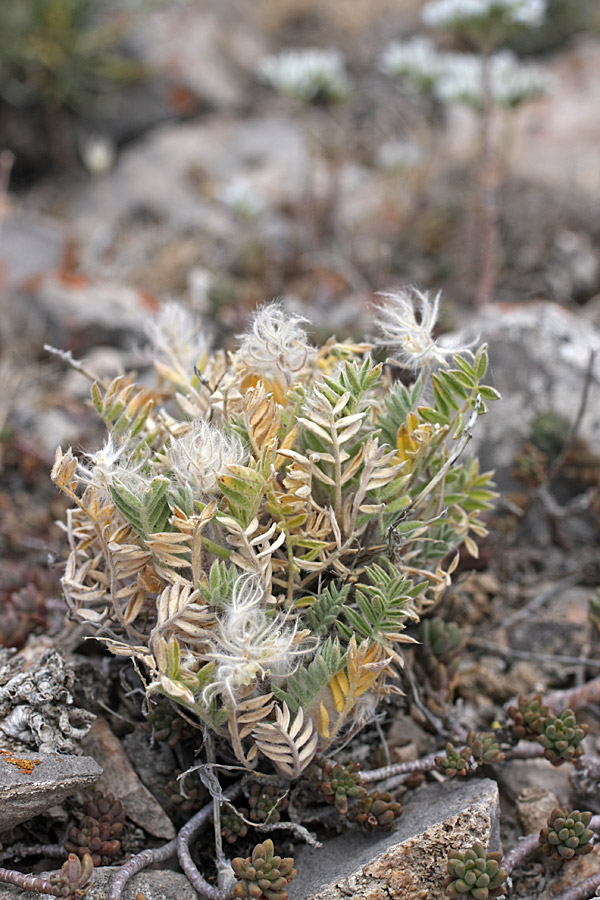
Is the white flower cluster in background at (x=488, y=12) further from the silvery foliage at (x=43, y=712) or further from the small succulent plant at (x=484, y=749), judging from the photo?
the silvery foliage at (x=43, y=712)

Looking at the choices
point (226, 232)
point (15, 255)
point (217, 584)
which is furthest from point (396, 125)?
point (217, 584)

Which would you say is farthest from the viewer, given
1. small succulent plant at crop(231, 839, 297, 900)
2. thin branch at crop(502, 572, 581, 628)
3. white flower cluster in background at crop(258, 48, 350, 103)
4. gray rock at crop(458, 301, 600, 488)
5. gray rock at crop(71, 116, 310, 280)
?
gray rock at crop(71, 116, 310, 280)

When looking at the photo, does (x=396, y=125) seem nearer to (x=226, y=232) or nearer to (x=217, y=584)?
(x=226, y=232)

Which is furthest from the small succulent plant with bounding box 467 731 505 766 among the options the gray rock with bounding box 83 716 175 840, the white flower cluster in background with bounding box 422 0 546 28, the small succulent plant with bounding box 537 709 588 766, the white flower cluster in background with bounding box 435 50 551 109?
the white flower cluster in background with bounding box 435 50 551 109

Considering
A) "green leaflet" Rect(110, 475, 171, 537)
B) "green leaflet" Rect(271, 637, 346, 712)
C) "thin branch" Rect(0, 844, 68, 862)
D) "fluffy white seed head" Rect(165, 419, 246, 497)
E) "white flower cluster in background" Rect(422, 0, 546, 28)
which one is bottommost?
"thin branch" Rect(0, 844, 68, 862)

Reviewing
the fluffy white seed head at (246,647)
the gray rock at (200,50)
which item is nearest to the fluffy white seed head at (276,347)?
the fluffy white seed head at (246,647)

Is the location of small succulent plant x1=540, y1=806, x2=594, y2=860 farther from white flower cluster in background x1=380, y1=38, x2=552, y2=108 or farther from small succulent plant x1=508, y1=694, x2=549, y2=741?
white flower cluster in background x1=380, y1=38, x2=552, y2=108

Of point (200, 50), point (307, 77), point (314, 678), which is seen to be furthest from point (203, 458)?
point (200, 50)
